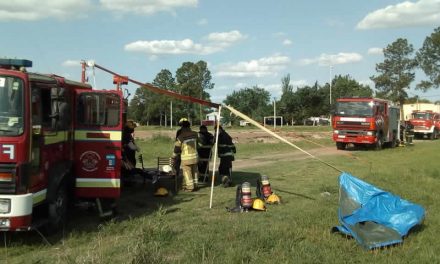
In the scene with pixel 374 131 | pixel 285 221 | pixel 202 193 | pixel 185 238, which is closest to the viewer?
pixel 185 238

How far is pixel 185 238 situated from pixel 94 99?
3.07 meters

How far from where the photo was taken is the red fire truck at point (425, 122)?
142ft

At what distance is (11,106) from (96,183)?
249 centimetres

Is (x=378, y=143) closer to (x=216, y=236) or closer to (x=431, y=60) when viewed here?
(x=216, y=236)

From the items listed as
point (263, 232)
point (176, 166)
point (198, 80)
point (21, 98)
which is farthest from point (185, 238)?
point (198, 80)

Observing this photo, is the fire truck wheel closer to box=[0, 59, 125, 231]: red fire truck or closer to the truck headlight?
box=[0, 59, 125, 231]: red fire truck

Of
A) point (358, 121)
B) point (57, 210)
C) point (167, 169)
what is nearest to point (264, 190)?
point (167, 169)

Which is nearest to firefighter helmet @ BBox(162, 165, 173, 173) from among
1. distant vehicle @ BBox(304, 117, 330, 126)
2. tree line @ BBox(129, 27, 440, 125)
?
tree line @ BBox(129, 27, 440, 125)

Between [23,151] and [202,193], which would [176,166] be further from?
[23,151]

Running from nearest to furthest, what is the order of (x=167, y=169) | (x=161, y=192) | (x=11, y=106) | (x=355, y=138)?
(x=11, y=106) → (x=161, y=192) → (x=167, y=169) → (x=355, y=138)

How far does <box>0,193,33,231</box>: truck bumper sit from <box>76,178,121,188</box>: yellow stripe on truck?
82.7 inches

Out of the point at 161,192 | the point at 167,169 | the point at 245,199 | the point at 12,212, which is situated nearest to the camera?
the point at 12,212

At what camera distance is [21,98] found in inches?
281

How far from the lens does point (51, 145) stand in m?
8.08
